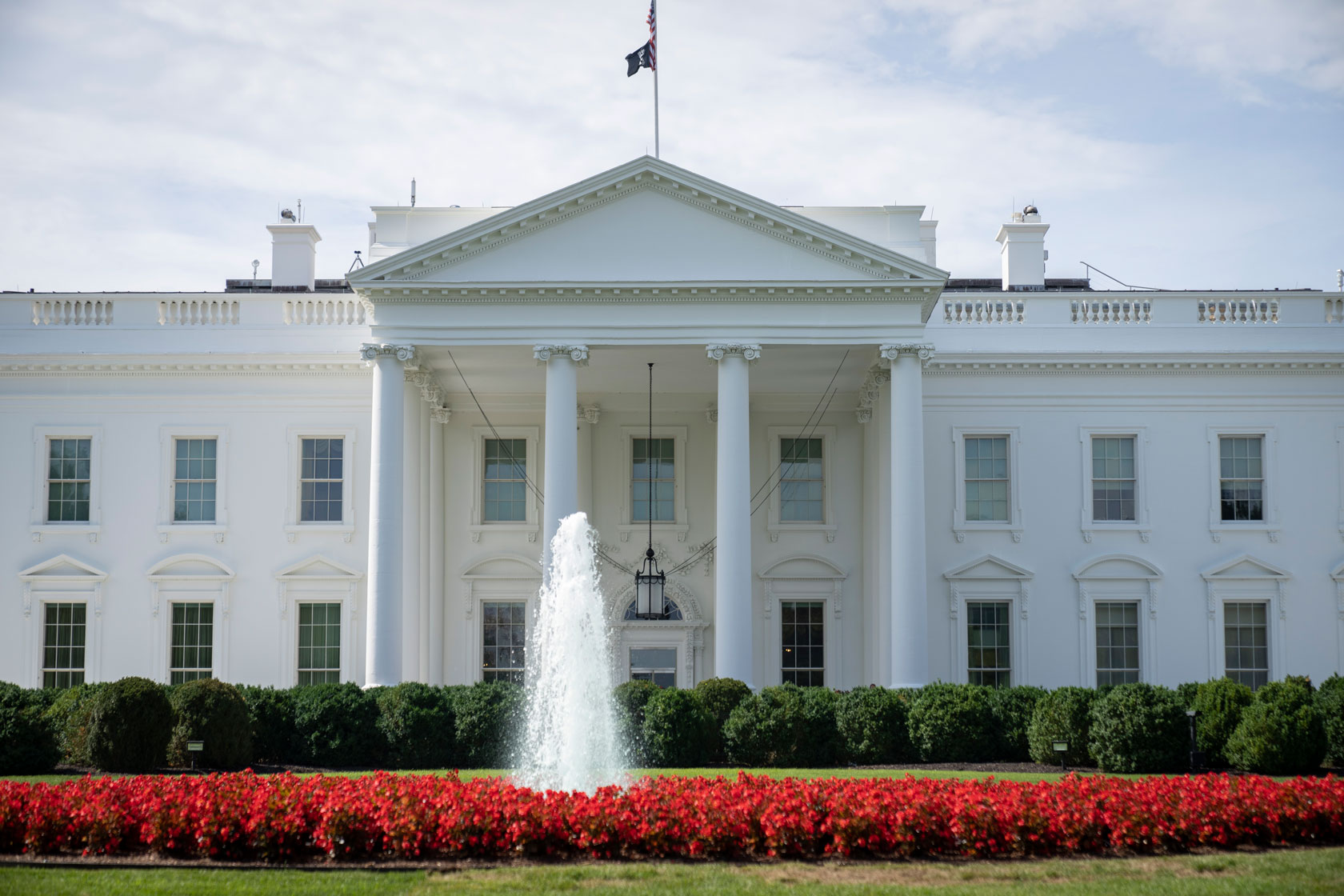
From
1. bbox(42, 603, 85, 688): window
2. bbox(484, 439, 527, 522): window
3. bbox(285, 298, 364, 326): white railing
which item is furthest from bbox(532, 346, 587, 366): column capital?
bbox(42, 603, 85, 688): window

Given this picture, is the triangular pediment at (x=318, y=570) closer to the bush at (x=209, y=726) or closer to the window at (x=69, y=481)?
the window at (x=69, y=481)

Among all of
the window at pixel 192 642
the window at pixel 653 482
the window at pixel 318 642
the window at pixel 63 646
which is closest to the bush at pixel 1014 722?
the window at pixel 653 482

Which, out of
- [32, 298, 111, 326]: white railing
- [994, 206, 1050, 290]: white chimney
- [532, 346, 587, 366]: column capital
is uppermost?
[994, 206, 1050, 290]: white chimney

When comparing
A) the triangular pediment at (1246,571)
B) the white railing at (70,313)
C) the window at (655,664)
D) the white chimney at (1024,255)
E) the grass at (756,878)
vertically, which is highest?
the white chimney at (1024,255)

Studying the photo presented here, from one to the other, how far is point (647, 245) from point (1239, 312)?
14.3 m

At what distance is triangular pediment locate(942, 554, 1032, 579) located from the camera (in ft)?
92.8

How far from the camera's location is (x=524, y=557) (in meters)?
29.3

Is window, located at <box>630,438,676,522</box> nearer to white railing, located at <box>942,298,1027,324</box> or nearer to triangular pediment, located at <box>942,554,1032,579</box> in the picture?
triangular pediment, located at <box>942,554,1032,579</box>

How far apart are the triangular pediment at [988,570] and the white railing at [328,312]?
14639 millimetres

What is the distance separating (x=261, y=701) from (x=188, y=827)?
9395mm

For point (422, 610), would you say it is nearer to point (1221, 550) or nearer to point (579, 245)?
point (579, 245)

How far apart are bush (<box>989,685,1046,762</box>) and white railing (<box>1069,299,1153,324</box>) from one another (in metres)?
10.5

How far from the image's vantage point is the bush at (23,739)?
1956 centimetres

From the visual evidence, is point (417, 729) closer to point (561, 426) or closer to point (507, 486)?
point (561, 426)
